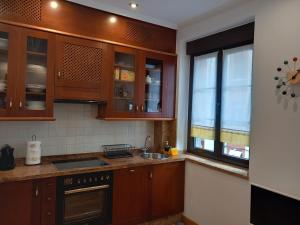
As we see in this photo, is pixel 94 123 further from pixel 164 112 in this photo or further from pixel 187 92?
pixel 187 92

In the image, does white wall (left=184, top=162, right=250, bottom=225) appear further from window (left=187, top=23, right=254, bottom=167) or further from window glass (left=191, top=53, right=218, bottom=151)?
window glass (left=191, top=53, right=218, bottom=151)

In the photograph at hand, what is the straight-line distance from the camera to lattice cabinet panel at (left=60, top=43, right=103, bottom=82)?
2.38m

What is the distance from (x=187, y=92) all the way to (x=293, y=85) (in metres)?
1.55

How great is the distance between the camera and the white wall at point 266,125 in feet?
6.24

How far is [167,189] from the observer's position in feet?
9.37

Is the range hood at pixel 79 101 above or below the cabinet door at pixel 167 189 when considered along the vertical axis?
above

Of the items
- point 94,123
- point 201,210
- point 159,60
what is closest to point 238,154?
point 201,210

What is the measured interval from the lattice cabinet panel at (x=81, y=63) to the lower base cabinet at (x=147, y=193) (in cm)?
108

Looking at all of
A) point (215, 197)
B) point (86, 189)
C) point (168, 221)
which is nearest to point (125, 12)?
point (86, 189)

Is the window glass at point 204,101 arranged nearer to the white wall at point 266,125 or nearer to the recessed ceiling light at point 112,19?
the white wall at point 266,125

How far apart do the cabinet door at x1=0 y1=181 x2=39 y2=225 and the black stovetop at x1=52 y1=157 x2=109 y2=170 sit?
0.35 m

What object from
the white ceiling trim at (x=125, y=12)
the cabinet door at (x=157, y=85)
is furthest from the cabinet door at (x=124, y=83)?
the white ceiling trim at (x=125, y=12)

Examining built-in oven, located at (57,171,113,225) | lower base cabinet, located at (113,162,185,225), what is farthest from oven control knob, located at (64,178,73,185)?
lower base cabinet, located at (113,162,185,225)

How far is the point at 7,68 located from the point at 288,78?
2.44 m
